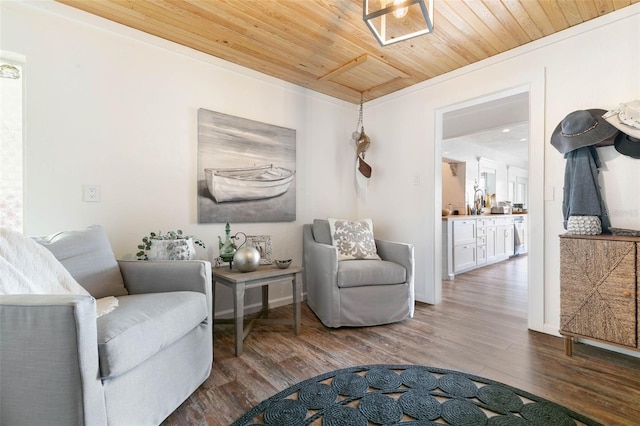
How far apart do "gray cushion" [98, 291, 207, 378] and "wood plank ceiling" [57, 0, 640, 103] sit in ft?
6.01

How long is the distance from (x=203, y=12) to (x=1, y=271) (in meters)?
1.84

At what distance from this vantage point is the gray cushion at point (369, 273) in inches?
94.7

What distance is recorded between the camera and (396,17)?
76.4 inches

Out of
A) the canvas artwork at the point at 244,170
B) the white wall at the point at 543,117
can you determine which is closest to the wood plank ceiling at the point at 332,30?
the white wall at the point at 543,117

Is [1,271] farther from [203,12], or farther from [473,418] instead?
[473,418]

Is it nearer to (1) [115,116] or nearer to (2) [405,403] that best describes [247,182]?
(1) [115,116]

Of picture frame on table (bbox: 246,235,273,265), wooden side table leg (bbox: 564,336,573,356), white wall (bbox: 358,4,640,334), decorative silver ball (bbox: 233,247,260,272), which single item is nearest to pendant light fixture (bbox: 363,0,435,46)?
white wall (bbox: 358,4,640,334)

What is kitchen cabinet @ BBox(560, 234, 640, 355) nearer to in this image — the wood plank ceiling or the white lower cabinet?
the wood plank ceiling

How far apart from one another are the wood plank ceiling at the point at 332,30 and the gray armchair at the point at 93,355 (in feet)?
5.27

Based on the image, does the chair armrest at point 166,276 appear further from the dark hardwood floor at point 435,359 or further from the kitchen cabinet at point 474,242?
the kitchen cabinet at point 474,242

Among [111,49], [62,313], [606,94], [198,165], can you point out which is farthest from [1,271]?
[606,94]

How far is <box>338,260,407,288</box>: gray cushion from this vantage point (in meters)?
2.41

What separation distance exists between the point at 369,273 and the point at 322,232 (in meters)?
0.69

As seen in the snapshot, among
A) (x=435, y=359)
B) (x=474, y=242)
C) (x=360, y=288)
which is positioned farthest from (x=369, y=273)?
(x=474, y=242)
